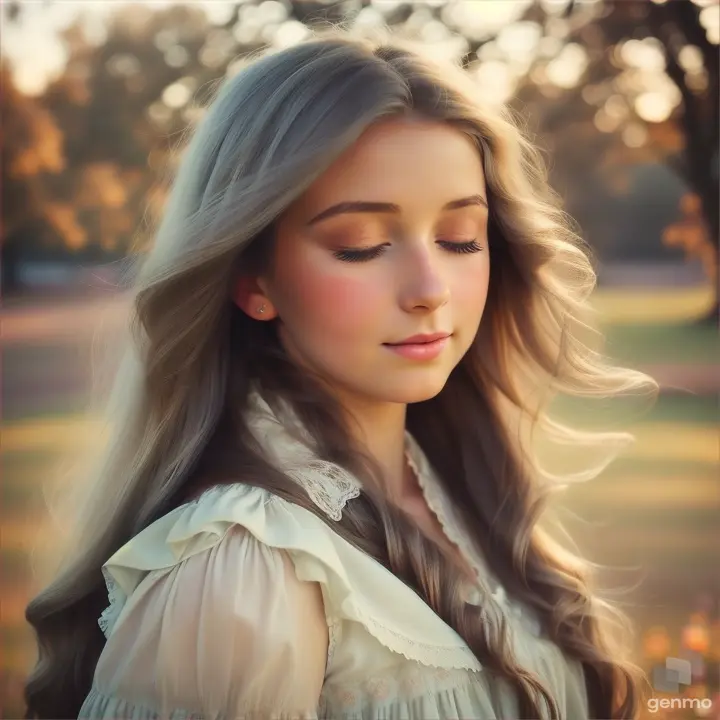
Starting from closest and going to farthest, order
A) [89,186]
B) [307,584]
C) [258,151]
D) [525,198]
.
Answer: [307,584] < [258,151] < [525,198] < [89,186]

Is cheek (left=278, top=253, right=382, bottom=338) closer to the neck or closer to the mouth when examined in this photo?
the mouth

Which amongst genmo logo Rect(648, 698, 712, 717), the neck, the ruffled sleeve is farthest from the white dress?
genmo logo Rect(648, 698, 712, 717)

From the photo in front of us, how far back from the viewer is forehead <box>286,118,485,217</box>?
4.02 ft

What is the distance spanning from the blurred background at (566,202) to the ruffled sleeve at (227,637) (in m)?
1.22

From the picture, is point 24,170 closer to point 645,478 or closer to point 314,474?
point 314,474

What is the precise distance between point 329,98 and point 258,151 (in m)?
0.13

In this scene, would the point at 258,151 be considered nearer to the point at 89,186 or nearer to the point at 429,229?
the point at 429,229

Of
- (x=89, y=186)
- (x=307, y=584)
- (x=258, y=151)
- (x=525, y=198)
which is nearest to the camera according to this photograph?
(x=307, y=584)

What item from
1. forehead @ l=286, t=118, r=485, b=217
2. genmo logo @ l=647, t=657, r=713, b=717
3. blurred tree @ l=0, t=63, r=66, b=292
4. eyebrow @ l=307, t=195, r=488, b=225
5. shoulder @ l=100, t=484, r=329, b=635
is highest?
blurred tree @ l=0, t=63, r=66, b=292

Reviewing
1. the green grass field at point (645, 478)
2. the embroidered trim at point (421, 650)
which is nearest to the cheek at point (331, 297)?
the embroidered trim at point (421, 650)

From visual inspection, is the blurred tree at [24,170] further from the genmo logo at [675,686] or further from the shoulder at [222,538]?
the genmo logo at [675,686]

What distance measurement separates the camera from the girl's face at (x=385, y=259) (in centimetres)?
123

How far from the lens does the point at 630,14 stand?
8.27 feet

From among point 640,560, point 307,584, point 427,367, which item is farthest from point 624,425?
point 307,584
